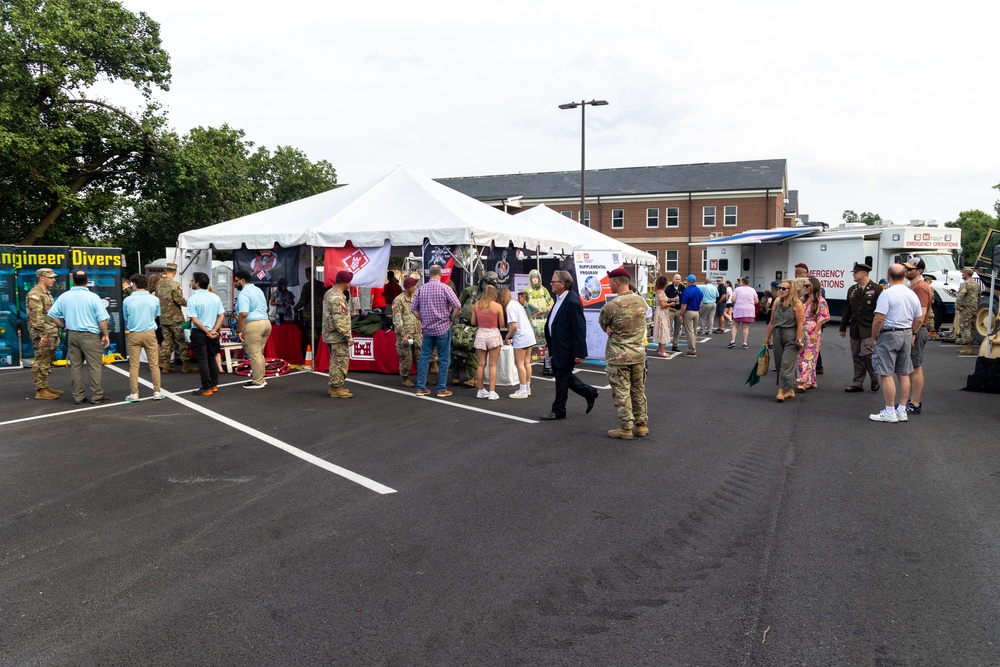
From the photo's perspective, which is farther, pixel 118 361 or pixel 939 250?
pixel 939 250

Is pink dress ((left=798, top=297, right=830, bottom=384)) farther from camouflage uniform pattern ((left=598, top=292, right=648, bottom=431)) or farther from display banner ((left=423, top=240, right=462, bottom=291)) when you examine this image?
display banner ((left=423, top=240, right=462, bottom=291))

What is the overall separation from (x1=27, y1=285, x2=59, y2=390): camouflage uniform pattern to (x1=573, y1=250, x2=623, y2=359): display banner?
8888 millimetres

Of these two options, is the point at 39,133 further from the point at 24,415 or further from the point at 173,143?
the point at 24,415

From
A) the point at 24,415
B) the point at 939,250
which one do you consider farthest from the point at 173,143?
the point at 939,250

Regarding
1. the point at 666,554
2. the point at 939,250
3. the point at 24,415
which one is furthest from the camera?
the point at 939,250

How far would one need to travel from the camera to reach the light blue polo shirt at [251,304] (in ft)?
36.2

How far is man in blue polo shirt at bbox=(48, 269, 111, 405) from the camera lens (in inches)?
387

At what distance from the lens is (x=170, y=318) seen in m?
12.5

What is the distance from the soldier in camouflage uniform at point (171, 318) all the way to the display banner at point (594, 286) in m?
7.26

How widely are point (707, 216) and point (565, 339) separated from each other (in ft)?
147

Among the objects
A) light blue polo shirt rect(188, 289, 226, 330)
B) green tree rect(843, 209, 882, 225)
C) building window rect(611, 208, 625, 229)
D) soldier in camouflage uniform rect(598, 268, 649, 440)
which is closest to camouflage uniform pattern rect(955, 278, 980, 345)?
soldier in camouflage uniform rect(598, 268, 649, 440)

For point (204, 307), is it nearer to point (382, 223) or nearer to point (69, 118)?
point (382, 223)

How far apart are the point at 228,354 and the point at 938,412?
11.3 m

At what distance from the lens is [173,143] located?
76.7ft
